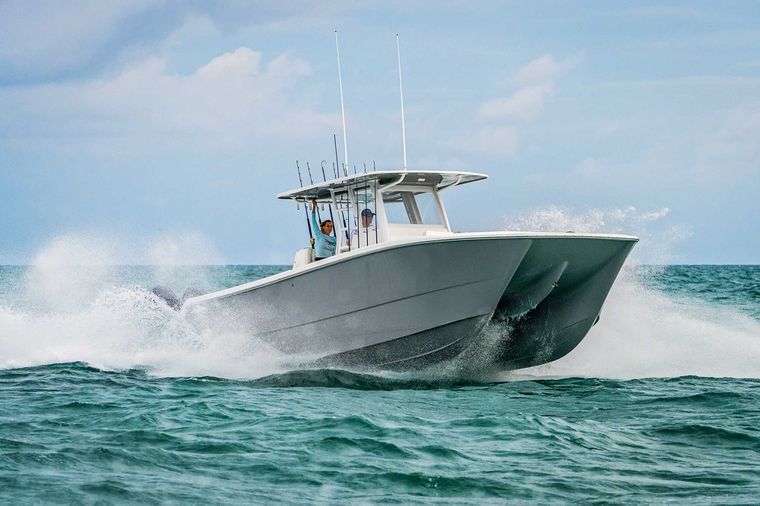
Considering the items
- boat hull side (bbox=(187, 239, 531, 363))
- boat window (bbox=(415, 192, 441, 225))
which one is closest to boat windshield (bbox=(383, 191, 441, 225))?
boat window (bbox=(415, 192, 441, 225))

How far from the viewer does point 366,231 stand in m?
10.1

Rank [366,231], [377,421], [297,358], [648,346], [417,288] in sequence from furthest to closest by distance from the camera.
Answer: [648,346] → [297,358] → [366,231] → [417,288] → [377,421]

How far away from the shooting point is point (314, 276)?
9.70 meters

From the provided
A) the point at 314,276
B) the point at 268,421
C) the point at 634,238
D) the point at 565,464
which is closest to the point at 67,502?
the point at 268,421

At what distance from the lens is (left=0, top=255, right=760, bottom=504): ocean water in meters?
5.53

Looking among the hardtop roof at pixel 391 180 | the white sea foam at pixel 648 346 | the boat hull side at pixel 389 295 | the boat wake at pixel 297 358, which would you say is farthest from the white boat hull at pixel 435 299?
the hardtop roof at pixel 391 180

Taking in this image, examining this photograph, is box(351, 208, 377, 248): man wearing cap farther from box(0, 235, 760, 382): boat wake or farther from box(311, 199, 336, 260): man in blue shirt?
box(0, 235, 760, 382): boat wake

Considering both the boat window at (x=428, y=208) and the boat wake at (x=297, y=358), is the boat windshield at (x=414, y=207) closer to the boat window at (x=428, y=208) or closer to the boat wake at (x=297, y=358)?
the boat window at (x=428, y=208)

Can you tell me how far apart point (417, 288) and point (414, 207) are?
1.55 m

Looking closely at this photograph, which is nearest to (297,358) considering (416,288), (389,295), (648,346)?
(389,295)

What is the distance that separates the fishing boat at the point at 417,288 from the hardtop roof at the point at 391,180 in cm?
1

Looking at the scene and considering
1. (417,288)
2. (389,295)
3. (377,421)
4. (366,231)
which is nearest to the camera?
(377,421)

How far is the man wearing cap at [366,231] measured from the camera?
32.8 ft

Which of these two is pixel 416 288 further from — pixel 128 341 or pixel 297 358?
pixel 128 341
